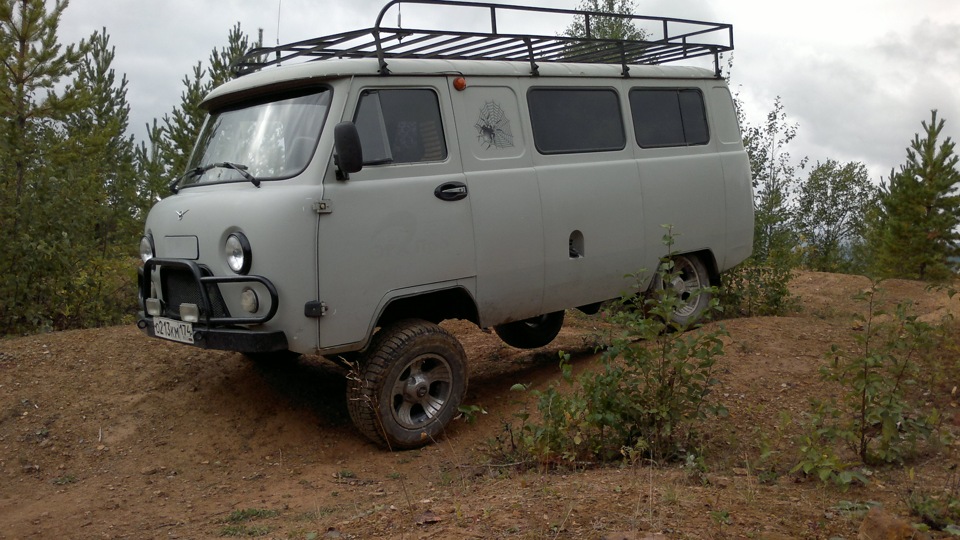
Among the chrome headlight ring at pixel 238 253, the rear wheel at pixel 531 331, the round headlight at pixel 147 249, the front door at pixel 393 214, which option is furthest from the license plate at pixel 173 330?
the rear wheel at pixel 531 331

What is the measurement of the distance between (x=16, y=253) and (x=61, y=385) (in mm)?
3281

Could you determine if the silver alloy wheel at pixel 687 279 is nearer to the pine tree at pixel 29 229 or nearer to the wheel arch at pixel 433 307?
the wheel arch at pixel 433 307

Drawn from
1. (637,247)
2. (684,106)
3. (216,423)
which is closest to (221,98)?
(216,423)

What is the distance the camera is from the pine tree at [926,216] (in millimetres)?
22609

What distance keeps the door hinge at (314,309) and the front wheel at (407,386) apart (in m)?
0.59

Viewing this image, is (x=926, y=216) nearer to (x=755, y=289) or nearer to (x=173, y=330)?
(x=755, y=289)

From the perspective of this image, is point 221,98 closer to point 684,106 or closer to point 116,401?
point 116,401

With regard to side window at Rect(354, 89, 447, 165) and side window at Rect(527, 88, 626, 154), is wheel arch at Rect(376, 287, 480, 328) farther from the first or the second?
side window at Rect(527, 88, 626, 154)

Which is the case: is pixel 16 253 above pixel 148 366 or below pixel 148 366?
above

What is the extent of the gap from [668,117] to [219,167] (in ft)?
13.6

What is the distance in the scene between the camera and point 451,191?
6.27 m

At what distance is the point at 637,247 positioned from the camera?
25.1 ft

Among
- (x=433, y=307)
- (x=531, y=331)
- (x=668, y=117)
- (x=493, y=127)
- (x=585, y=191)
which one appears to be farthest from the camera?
(x=531, y=331)

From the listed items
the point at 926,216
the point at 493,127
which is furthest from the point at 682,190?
the point at 926,216
